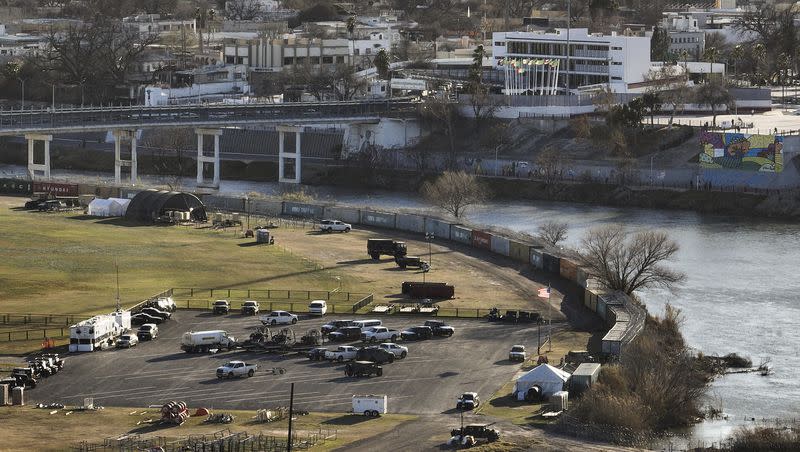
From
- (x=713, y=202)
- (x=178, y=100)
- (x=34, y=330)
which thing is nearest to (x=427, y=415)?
(x=34, y=330)

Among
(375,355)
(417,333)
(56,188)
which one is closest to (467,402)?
(375,355)

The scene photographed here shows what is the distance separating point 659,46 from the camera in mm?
108250

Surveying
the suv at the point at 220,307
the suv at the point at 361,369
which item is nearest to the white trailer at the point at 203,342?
the suv at the point at 361,369

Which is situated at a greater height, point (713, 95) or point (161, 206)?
point (713, 95)

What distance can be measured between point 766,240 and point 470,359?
23.2m

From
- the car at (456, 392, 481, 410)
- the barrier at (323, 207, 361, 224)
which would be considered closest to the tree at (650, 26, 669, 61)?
the barrier at (323, 207, 361, 224)

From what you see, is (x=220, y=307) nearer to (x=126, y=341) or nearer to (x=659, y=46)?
(x=126, y=341)

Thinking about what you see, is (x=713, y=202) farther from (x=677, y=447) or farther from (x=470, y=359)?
(x=677, y=447)

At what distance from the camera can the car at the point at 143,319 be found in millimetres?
48019

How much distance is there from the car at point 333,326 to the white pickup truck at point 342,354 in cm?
226

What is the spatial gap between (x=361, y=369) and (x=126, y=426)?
632 cm

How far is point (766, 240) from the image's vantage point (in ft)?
214

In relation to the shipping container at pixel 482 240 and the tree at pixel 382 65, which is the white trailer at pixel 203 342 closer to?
the shipping container at pixel 482 240

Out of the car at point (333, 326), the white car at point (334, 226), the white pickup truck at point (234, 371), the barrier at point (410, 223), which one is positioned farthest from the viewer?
the white car at point (334, 226)
